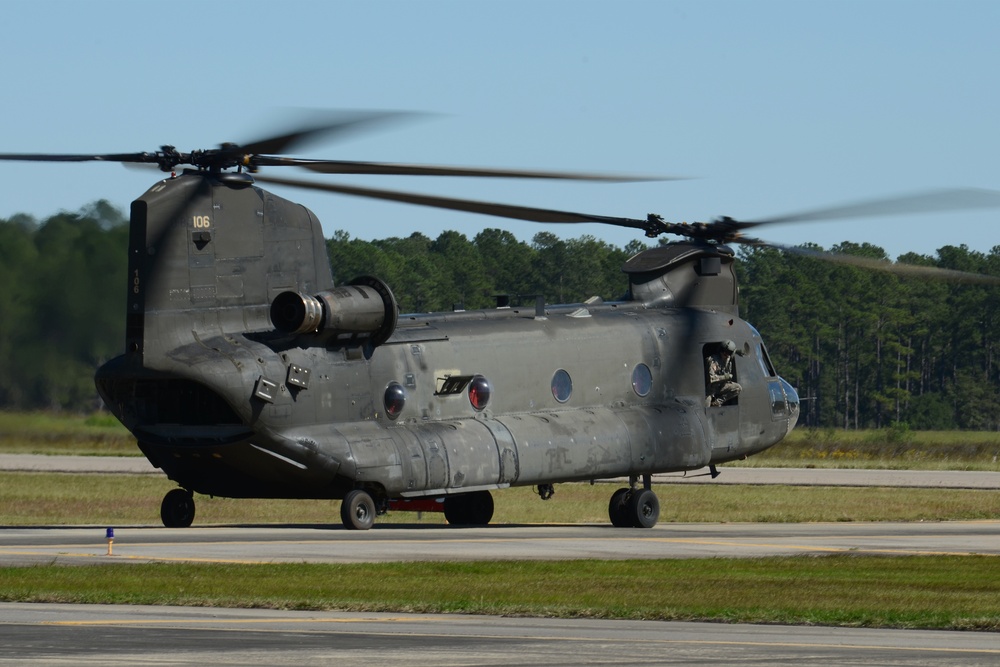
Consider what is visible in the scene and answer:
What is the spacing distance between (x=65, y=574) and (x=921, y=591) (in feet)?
38.9

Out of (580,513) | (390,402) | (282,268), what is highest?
(282,268)

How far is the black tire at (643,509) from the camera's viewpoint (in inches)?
1481

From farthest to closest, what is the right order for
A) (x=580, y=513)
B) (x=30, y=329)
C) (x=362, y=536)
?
(x=30, y=329) < (x=580, y=513) < (x=362, y=536)

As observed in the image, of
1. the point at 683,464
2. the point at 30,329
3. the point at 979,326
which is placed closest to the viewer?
the point at 683,464

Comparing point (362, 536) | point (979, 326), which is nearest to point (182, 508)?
point (362, 536)

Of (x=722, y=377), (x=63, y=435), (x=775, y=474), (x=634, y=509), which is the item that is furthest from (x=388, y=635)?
(x=63, y=435)

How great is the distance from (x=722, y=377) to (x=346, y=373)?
10.3 meters

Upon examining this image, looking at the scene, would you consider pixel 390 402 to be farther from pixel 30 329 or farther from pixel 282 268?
pixel 30 329

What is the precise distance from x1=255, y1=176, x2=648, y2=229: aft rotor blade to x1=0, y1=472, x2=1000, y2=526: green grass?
10989 millimetres

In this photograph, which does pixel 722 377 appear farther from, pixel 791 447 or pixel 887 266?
pixel 791 447

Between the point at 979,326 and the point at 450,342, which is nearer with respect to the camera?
the point at 450,342

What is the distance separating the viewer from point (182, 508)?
35062 millimetres

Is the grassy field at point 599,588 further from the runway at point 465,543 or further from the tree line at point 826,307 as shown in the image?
the tree line at point 826,307

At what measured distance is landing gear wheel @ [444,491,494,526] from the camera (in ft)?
128
